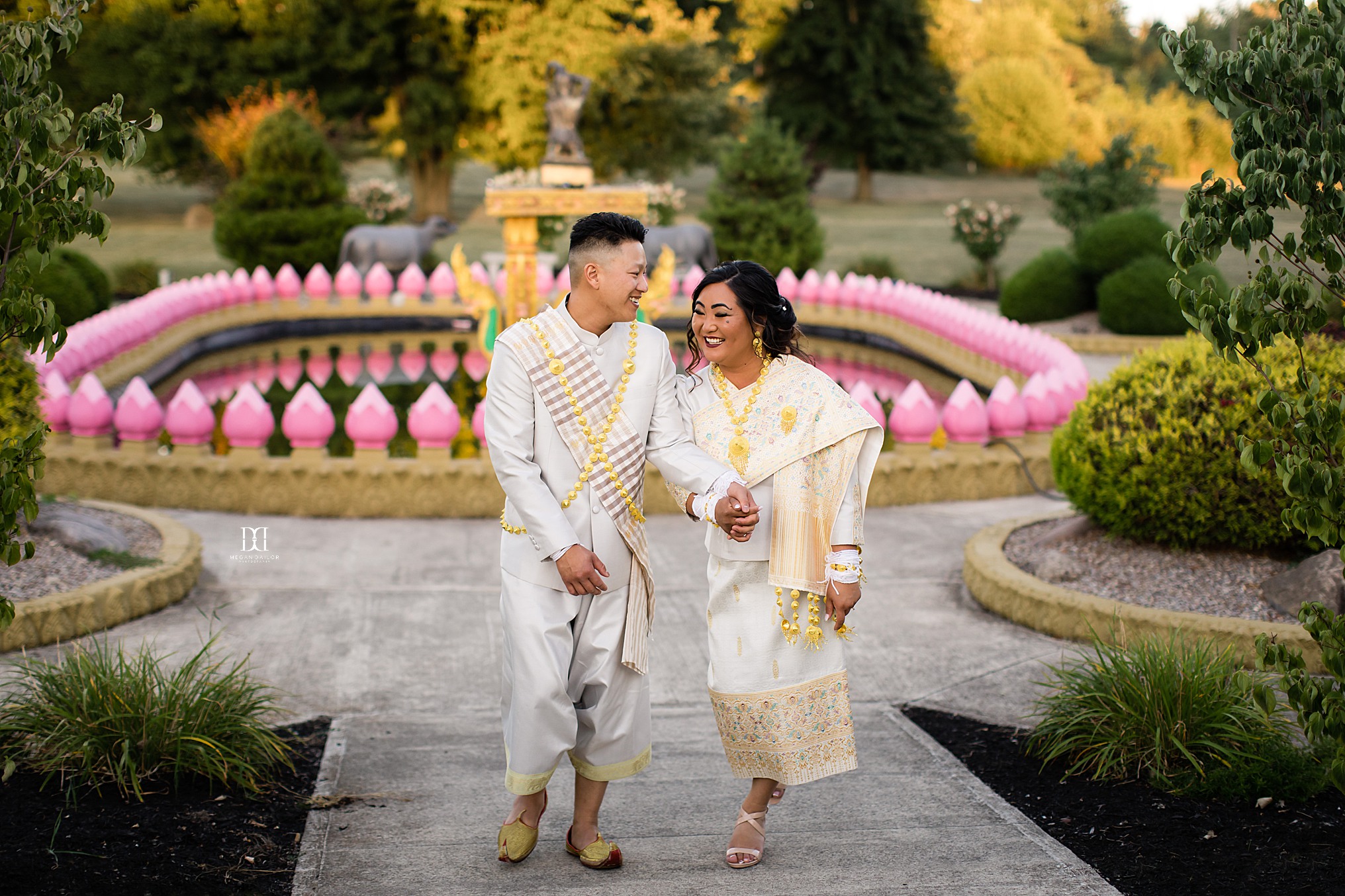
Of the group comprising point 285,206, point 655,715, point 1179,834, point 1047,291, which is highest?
point 285,206

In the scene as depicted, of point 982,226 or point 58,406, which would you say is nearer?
point 58,406

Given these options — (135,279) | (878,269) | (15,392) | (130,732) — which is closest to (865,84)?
(878,269)

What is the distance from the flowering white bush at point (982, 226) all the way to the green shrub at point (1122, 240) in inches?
138

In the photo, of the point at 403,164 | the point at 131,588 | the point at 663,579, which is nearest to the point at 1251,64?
the point at 663,579

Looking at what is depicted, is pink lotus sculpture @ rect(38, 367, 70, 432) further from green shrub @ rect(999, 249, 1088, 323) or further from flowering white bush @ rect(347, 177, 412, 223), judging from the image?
flowering white bush @ rect(347, 177, 412, 223)

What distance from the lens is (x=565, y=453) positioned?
3.24 meters

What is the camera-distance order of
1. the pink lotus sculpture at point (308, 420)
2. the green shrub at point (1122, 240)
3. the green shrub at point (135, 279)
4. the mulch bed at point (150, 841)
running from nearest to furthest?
the mulch bed at point (150, 841)
the pink lotus sculpture at point (308, 420)
the green shrub at point (1122, 240)
the green shrub at point (135, 279)

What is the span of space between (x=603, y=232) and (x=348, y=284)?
12.3 meters

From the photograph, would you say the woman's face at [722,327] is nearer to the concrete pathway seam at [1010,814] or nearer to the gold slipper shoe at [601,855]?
the gold slipper shoe at [601,855]

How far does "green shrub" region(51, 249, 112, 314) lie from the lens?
1448cm

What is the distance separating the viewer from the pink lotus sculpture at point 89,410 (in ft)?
24.6

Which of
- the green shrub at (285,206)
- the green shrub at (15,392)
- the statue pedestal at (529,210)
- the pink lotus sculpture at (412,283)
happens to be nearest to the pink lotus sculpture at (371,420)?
the green shrub at (15,392)

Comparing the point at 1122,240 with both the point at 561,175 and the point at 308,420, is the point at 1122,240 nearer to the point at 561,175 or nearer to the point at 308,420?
the point at 561,175

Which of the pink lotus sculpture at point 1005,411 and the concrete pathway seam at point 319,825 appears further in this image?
the pink lotus sculpture at point 1005,411
